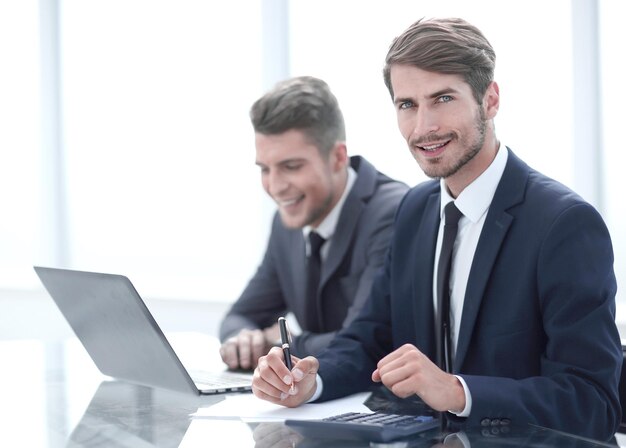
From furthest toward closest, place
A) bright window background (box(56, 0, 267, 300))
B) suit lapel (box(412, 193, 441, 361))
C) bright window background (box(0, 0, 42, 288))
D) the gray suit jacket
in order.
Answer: bright window background (box(0, 0, 42, 288))
bright window background (box(56, 0, 267, 300))
the gray suit jacket
suit lapel (box(412, 193, 441, 361))

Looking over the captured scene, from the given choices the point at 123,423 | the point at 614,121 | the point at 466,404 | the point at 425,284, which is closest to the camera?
the point at 466,404

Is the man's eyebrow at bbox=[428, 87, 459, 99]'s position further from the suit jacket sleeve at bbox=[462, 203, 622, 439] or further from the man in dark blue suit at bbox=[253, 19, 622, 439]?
→ the suit jacket sleeve at bbox=[462, 203, 622, 439]

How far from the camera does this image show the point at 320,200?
326cm

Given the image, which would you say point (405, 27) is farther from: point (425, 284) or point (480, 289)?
point (480, 289)

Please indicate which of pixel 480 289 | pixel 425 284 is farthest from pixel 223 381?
pixel 480 289

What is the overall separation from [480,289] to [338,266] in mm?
1052

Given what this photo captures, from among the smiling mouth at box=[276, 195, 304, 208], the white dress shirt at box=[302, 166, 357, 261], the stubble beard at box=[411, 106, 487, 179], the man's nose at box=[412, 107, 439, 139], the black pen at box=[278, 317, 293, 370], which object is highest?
the man's nose at box=[412, 107, 439, 139]

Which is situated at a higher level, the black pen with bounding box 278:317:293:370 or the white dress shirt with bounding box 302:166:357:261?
the white dress shirt with bounding box 302:166:357:261

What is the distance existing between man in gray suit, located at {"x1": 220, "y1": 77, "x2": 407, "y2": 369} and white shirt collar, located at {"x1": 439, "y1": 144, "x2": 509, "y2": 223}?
31.3 inches

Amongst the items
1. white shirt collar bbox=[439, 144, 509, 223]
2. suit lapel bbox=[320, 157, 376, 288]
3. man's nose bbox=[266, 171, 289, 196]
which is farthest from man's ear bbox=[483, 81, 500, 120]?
man's nose bbox=[266, 171, 289, 196]

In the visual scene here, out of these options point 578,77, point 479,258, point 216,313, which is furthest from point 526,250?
point 216,313

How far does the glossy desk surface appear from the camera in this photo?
1.72m

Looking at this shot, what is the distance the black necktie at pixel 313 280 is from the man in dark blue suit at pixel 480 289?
0.74 m

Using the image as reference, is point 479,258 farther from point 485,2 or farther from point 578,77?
point 485,2
